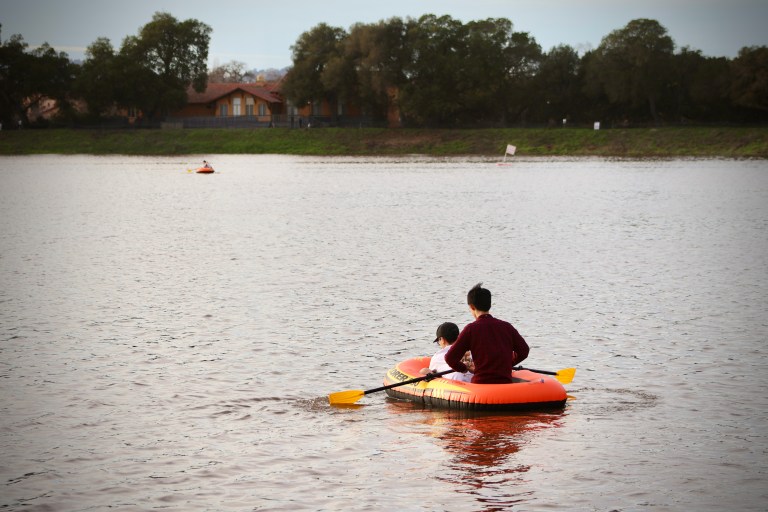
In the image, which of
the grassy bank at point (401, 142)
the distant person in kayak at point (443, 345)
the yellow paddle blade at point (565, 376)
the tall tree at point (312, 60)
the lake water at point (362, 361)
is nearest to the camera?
the lake water at point (362, 361)

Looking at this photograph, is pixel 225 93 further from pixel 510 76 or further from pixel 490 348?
pixel 490 348

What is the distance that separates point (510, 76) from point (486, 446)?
110 m

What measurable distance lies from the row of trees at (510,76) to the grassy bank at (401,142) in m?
4.96

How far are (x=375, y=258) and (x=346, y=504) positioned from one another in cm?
1928

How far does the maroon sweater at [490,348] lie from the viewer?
495 inches

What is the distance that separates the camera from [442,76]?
10862cm

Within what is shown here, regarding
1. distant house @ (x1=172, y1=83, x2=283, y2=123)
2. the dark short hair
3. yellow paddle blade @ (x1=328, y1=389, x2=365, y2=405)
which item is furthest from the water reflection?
distant house @ (x1=172, y1=83, x2=283, y2=123)

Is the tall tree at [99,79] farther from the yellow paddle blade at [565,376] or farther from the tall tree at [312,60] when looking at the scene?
the yellow paddle blade at [565,376]

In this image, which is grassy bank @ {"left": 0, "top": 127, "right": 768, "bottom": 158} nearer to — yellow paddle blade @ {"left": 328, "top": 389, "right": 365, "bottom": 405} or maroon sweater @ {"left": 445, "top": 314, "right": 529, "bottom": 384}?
maroon sweater @ {"left": 445, "top": 314, "right": 529, "bottom": 384}

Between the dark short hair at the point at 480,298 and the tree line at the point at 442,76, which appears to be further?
the tree line at the point at 442,76

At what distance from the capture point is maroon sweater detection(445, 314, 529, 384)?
12570 mm

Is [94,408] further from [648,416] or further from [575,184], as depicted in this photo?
[575,184]

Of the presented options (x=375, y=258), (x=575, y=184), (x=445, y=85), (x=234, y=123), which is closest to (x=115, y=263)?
(x=375, y=258)

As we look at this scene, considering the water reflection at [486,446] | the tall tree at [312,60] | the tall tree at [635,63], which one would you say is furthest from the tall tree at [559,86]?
the water reflection at [486,446]
